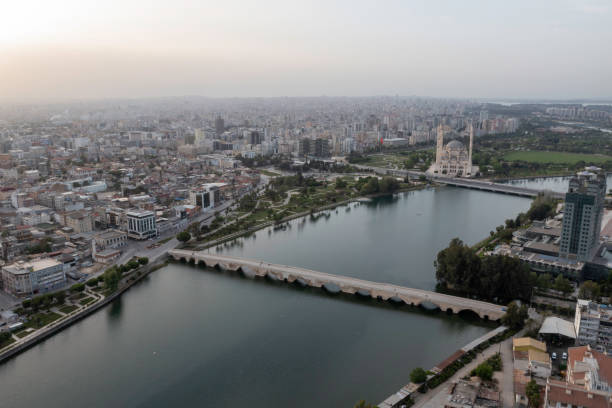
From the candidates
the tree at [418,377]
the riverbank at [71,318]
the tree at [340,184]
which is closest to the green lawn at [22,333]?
the riverbank at [71,318]

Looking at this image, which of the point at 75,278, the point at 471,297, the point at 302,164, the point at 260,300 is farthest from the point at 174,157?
the point at 471,297

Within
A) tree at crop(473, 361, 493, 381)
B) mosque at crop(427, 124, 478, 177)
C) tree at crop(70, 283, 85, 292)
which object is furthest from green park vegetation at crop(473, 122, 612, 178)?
tree at crop(70, 283, 85, 292)

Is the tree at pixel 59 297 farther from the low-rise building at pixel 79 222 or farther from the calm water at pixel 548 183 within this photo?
the calm water at pixel 548 183

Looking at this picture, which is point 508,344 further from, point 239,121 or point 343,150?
point 239,121

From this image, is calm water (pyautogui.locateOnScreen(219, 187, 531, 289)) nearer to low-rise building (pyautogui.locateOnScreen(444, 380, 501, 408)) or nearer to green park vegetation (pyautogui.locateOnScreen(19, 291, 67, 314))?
low-rise building (pyautogui.locateOnScreen(444, 380, 501, 408))

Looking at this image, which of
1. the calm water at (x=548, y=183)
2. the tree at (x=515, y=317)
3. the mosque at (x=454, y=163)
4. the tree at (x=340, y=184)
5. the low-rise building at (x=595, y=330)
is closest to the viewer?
the low-rise building at (x=595, y=330)

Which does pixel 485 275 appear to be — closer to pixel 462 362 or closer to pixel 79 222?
pixel 462 362
